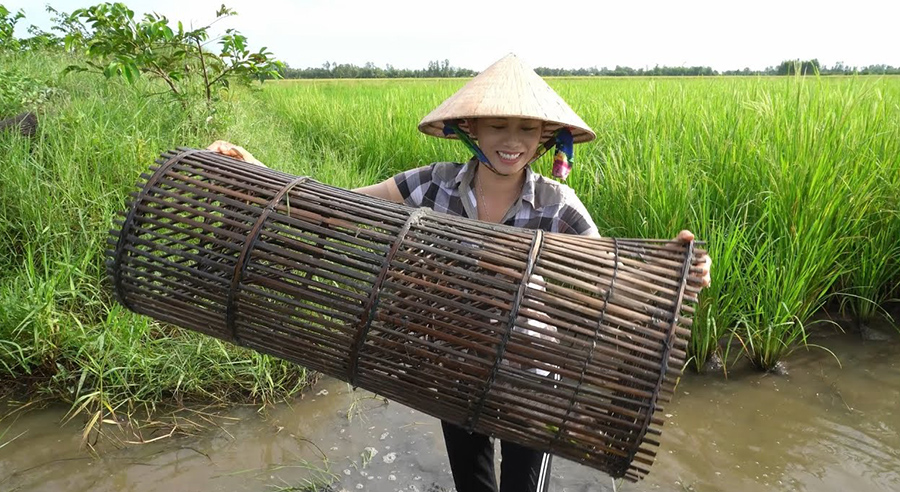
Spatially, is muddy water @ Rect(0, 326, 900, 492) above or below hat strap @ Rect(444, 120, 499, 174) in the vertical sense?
below

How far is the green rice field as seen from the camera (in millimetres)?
2422

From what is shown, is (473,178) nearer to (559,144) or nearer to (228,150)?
(559,144)

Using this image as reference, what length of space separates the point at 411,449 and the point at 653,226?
149 centimetres

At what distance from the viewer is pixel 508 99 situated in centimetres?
138

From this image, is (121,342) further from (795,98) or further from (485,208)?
(795,98)

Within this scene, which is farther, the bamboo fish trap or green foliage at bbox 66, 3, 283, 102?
green foliage at bbox 66, 3, 283, 102

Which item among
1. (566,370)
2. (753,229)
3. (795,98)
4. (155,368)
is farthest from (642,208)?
(155,368)

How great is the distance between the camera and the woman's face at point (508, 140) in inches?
57.2

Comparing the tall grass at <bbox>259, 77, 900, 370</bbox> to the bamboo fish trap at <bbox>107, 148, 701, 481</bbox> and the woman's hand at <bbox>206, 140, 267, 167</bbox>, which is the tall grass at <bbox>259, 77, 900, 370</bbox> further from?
the woman's hand at <bbox>206, 140, 267, 167</bbox>

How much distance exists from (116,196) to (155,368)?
109 cm

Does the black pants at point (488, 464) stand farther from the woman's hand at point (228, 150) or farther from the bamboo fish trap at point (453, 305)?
the woman's hand at point (228, 150)

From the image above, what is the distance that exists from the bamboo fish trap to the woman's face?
0.31 metres

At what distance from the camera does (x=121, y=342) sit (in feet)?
7.92

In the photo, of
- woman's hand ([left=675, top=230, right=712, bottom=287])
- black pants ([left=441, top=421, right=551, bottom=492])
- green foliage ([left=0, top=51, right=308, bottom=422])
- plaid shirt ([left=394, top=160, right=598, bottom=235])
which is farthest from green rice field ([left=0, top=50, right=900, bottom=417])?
woman's hand ([left=675, top=230, right=712, bottom=287])
